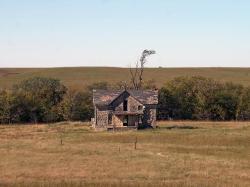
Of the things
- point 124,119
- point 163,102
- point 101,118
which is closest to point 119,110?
point 124,119

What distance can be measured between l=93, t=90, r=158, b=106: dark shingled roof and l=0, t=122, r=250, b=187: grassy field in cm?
1076

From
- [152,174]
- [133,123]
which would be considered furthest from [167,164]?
[133,123]

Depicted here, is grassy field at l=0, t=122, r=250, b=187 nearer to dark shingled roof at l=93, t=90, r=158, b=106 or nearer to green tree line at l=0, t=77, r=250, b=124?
dark shingled roof at l=93, t=90, r=158, b=106

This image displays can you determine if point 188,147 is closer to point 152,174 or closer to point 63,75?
point 152,174

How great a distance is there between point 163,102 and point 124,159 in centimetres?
4669

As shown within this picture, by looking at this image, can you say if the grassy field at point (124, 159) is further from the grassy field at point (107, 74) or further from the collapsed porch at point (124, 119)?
the grassy field at point (107, 74)

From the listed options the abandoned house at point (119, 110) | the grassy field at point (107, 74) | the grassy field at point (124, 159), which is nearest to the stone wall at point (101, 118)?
the abandoned house at point (119, 110)

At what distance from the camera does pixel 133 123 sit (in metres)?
69.2

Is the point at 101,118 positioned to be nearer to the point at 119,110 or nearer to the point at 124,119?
the point at 119,110

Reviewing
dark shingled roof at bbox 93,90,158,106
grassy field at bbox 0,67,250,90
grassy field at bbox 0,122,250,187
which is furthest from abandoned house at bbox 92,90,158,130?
grassy field at bbox 0,67,250,90

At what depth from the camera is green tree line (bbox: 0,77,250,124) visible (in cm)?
8056

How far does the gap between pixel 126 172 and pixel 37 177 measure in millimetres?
5282

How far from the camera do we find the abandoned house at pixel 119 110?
68500 mm

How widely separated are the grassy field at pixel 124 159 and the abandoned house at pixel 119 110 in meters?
10.2
